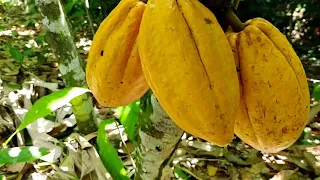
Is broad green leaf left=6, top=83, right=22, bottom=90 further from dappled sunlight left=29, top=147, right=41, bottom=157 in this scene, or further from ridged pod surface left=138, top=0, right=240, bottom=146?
ridged pod surface left=138, top=0, right=240, bottom=146

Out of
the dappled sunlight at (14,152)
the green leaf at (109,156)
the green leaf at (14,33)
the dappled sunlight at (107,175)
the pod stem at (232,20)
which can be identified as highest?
the pod stem at (232,20)

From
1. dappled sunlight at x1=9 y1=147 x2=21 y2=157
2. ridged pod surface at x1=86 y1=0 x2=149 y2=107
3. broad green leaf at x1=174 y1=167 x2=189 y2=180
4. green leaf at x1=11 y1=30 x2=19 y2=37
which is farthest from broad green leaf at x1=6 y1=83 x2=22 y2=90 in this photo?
ridged pod surface at x1=86 y1=0 x2=149 y2=107

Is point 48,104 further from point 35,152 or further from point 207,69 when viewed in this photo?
point 207,69

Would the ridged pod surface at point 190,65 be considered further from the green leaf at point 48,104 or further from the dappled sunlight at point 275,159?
the dappled sunlight at point 275,159

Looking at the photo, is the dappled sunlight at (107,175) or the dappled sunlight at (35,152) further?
the dappled sunlight at (107,175)

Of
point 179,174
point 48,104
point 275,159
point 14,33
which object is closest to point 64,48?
point 48,104

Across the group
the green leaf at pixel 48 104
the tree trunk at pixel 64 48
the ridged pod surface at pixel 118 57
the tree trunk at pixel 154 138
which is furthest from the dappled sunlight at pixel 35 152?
the ridged pod surface at pixel 118 57
